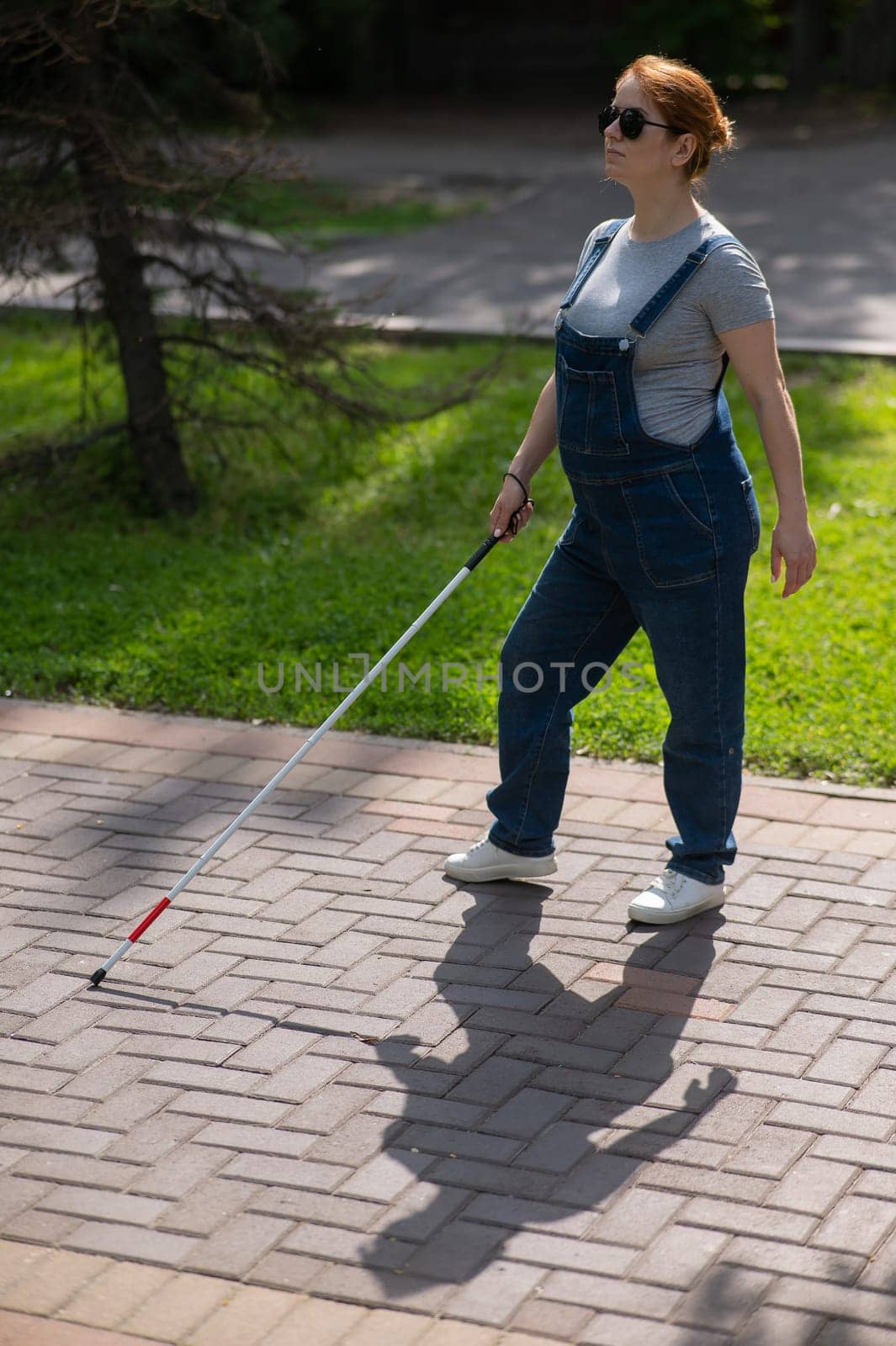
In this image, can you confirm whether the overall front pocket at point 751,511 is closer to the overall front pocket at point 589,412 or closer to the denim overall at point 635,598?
the denim overall at point 635,598

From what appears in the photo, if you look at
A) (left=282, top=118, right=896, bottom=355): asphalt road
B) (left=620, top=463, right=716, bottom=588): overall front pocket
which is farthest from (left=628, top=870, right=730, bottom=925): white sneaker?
(left=282, top=118, right=896, bottom=355): asphalt road

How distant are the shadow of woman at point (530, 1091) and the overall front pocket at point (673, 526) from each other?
93 centimetres

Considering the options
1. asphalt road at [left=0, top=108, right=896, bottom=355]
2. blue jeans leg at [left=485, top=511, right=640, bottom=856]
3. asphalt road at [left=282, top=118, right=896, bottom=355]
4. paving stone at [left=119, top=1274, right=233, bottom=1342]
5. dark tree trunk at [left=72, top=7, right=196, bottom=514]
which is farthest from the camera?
asphalt road at [left=282, top=118, right=896, bottom=355]

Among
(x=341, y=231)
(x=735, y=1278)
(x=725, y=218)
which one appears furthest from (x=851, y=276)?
(x=735, y=1278)

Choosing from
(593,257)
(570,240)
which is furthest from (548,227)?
(593,257)

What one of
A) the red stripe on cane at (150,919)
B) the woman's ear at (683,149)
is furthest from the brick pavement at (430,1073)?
the woman's ear at (683,149)

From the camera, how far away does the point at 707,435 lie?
374cm

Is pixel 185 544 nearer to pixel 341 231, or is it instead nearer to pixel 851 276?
pixel 851 276

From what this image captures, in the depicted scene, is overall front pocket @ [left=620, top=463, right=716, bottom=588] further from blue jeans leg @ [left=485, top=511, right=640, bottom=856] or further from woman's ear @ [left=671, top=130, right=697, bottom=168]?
woman's ear @ [left=671, top=130, right=697, bottom=168]

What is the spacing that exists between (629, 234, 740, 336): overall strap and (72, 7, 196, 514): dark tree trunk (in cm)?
362

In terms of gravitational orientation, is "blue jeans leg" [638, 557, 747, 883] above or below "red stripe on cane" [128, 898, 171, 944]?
above

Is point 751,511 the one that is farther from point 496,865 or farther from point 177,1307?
point 177,1307

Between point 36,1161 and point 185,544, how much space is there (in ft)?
14.2

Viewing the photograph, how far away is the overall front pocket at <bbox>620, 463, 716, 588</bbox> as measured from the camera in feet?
12.2
